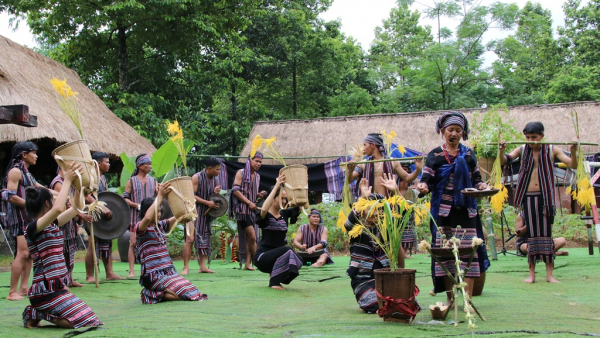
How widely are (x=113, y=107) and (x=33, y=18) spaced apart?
10.3 ft

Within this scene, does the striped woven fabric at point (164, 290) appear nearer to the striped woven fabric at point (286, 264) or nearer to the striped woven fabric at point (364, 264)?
the striped woven fabric at point (286, 264)

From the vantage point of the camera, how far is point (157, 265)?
5.60 meters

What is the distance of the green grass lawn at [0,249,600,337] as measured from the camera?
3.86 metres

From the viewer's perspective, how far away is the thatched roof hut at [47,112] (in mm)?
11211

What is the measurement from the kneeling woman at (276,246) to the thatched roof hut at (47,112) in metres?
4.95

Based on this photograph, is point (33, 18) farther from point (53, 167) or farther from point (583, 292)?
point (583, 292)

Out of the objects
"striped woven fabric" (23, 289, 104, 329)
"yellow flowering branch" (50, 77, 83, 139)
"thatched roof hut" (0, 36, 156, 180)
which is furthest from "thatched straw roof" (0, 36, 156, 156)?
"striped woven fabric" (23, 289, 104, 329)

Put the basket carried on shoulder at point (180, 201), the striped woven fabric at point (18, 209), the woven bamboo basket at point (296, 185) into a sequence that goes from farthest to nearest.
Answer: the woven bamboo basket at point (296, 185) → the striped woven fabric at point (18, 209) → the basket carried on shoulder at point (180, 201)

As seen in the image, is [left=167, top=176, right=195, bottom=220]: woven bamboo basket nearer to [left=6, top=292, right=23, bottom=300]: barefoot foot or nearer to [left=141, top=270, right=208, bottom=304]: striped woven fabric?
[left=141, top=270, right=208, bottom=304]: striped woven fabric

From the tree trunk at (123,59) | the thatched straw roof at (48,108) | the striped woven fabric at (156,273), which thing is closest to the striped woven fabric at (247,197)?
the striped woven fabric at (156,273)

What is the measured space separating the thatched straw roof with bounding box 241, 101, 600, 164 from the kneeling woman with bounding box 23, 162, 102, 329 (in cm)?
1210

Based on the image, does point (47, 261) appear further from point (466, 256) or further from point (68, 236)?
point (466, 256)

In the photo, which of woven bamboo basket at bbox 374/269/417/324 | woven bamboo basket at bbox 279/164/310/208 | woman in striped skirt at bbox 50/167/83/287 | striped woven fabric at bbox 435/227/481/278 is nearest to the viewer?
woven bamboo basket at bbox 374/269/417/324

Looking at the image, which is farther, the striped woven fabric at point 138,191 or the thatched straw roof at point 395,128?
the thatched straw roof at point 395,128
